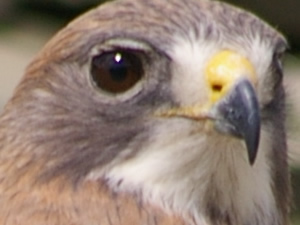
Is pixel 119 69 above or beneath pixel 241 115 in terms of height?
above

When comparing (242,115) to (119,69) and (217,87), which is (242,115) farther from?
(119,69)

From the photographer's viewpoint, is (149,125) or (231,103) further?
(149,125)

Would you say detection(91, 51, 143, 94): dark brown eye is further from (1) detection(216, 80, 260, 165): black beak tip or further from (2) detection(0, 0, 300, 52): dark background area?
(2) detection(0, 0, 300, 52): dark background area

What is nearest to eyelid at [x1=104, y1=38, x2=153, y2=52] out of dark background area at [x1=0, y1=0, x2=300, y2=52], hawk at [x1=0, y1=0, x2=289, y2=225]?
hawk at [x1=0, y1=0, x2=289, y2=225]

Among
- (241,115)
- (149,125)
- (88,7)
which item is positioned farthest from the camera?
(88,7)

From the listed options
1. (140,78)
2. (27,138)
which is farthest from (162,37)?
(27,138)

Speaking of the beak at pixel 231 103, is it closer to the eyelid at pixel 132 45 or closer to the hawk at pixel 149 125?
the hawk at pixel 149 125

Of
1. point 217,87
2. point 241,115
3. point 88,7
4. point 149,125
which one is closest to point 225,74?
point 217,87

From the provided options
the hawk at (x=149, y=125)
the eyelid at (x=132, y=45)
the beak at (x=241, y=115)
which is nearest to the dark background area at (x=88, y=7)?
the hawk at (x=149, y=125)
